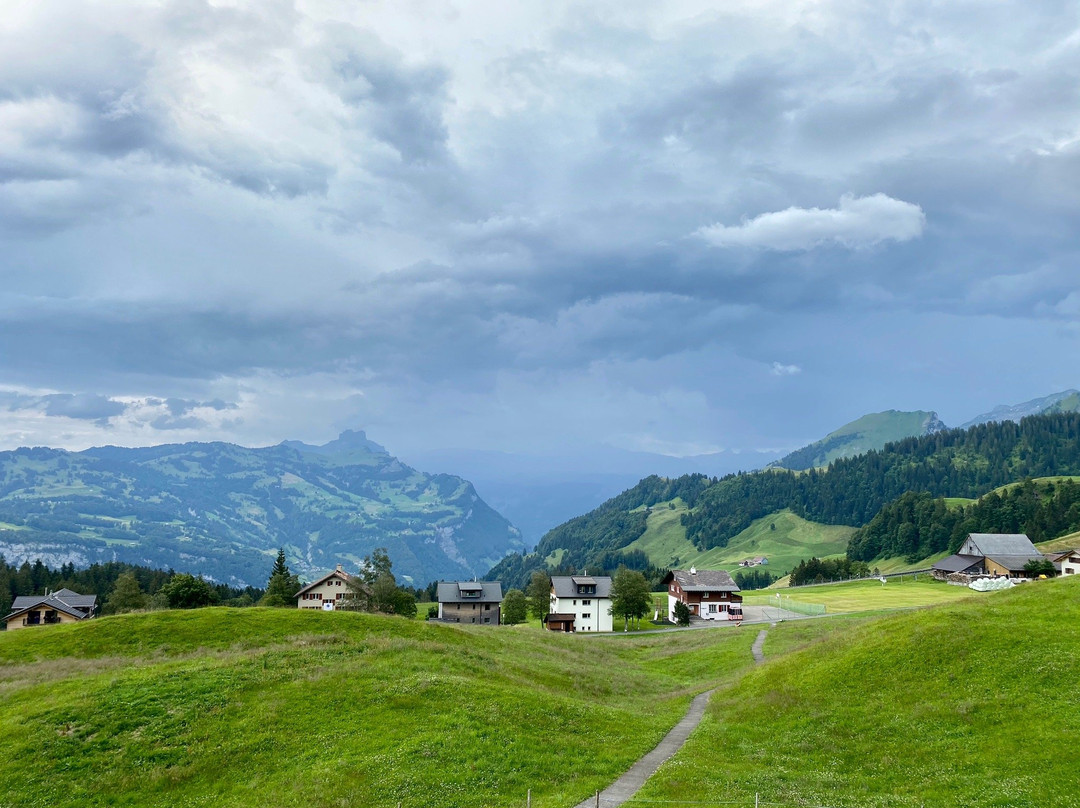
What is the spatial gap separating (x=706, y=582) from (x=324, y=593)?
80.4 meters

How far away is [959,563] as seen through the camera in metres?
171

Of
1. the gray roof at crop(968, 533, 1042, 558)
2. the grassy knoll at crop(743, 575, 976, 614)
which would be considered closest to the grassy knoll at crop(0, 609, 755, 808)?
the grassy knoll at crop(743, 575, 976, 614)

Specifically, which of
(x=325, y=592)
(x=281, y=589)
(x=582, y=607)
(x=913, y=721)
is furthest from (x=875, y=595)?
(x=281, y=589)

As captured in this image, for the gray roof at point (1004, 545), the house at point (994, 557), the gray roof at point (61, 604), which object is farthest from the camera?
the gray roof at point (1004, 545)

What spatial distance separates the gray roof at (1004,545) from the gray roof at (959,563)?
2.34 meters

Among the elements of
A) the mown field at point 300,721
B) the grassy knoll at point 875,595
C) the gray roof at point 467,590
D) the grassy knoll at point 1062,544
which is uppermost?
A: the mown field at point 300,721

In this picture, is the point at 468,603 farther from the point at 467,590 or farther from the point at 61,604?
the point at 61,604

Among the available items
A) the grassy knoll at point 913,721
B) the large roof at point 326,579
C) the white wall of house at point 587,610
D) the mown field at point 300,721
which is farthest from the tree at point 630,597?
the grassy knoll at point 913,721

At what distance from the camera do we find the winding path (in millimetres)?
29233

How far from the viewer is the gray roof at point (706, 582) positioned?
449 ft

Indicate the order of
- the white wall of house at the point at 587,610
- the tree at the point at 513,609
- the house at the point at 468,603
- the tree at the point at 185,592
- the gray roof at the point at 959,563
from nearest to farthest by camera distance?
1. the tree at the point at 185,592
2. the white wall of house at the point at 587,610
3. the tree at the point at 513,609
4. the house at the point at 468,603
5. the gray roof at the point at 959,563

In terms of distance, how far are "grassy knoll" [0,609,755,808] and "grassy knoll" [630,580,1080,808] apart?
5.58m

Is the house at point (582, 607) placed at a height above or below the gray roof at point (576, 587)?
below

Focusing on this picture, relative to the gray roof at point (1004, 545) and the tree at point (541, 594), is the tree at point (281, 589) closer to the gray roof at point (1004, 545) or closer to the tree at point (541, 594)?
the tree at point (541, 594)
